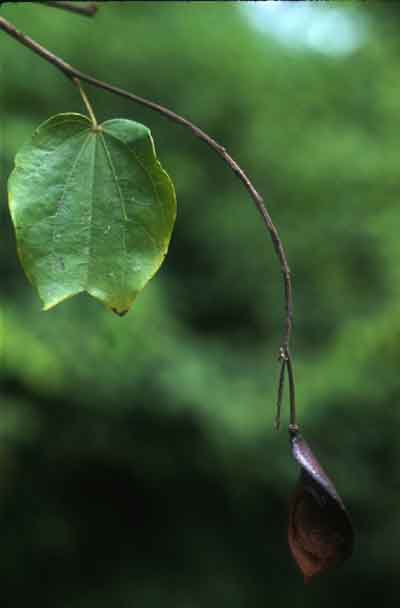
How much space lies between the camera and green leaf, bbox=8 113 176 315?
0.47 m

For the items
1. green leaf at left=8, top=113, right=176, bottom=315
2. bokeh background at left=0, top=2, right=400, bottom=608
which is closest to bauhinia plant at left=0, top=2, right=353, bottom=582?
green leaf at left=8, top=113, right=176, bottom=315

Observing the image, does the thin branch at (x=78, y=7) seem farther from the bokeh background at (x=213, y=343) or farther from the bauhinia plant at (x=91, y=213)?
the bokeh background at (x=213, y=343)

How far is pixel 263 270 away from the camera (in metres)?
3.61

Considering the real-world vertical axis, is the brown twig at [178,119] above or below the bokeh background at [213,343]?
above

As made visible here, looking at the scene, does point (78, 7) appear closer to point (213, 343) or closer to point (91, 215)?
point (91, 215)

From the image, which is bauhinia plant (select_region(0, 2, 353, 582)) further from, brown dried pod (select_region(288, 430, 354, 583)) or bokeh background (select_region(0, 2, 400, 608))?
bokeh background (select_region(0, 2, 400, 608))

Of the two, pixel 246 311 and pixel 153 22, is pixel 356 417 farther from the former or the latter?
pixel 153 22

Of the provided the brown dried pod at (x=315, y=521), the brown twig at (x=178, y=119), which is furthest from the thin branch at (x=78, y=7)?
the brown dried pod at (x=315, y=521)

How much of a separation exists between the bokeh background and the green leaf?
6.94ft

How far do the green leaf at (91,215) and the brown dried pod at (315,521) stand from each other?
13 centimetres

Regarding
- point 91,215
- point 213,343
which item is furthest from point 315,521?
point 213,343

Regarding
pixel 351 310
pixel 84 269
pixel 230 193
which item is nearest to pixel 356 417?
pixel 351 310

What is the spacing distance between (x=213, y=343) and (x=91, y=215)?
2940 millimetres

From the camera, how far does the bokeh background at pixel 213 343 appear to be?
9.68 ft
